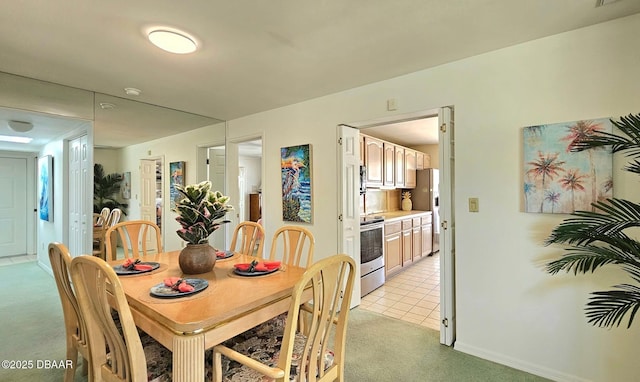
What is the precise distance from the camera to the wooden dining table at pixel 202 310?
1.16 metres

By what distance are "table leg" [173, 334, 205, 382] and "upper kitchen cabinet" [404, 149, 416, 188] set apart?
16.1 ft

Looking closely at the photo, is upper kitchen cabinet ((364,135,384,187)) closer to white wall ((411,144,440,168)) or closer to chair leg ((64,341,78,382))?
white wall ((411,144,440,168))

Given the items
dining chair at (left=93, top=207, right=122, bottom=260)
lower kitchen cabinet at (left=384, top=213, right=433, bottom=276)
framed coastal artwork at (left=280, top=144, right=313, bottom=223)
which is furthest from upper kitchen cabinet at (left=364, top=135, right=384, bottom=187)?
dining chair at (left=93, top=207, right=122, bottom=260)

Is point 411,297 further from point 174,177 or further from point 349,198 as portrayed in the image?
point 174,177

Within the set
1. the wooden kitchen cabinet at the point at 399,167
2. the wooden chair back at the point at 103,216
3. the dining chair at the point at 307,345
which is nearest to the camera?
the dining chair at the point at 307,345

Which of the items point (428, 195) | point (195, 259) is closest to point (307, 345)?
point (195, 259)

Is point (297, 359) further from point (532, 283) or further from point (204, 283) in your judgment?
point (532, 283)

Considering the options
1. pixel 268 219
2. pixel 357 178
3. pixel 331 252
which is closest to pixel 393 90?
pixel 357 178

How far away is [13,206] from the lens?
559cm

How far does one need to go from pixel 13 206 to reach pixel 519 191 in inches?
318

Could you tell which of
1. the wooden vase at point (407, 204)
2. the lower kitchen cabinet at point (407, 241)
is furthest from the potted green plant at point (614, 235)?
the wooden vase at point (407, 204)

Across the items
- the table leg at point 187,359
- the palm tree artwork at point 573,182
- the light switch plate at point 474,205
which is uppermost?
the palm tree artwork at point 573,182

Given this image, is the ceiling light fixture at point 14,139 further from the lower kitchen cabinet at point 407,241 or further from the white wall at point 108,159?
the lower kitchen cabinet at point 407,241

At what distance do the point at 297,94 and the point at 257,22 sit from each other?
1375 millimetres
